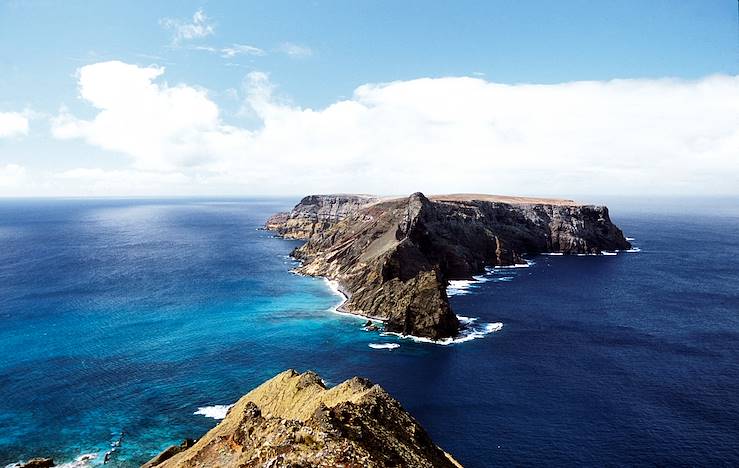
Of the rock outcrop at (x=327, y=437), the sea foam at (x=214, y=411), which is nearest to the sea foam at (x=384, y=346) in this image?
A: the sea foam at (x=214, y=411)

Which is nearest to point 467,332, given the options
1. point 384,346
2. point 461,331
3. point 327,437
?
point 461,331

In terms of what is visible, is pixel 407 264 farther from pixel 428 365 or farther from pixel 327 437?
pixel 327 437

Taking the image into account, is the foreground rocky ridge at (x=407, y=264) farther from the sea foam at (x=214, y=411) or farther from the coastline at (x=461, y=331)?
the sea foam at (x=214, y=411)

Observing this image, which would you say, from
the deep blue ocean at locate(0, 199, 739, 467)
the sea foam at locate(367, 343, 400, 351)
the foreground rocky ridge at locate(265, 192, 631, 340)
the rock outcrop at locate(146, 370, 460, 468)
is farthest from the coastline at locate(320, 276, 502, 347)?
the rock outcrop at locate(146, 370, 460, 468)

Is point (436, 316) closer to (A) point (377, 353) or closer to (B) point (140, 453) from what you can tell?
(A) point (377, 353)

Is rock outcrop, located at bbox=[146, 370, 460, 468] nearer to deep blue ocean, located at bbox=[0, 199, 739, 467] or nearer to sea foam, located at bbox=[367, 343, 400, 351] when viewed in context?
deep blue ocean, located at bbox=[0, 199, 739, 467]

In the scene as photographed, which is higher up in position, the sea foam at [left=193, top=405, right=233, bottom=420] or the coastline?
the coastline

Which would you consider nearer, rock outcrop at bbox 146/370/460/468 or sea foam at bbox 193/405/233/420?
rock outcrop at bbox 146/370/460/468
